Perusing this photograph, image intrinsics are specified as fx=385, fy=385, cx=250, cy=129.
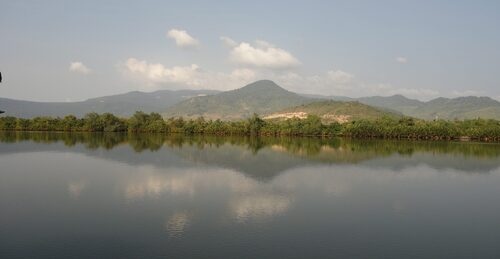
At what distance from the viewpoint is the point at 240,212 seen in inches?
814

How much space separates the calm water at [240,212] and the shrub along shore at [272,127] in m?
65.6

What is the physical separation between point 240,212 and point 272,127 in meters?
92.9

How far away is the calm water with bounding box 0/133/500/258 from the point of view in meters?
15.4

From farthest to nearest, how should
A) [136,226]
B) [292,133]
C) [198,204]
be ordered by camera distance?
1. [292,133]
2. [198,204]
3. [136,226]

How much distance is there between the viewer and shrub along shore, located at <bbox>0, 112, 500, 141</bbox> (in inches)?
3994

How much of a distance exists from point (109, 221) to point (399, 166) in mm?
33970

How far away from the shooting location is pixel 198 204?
74.0ft

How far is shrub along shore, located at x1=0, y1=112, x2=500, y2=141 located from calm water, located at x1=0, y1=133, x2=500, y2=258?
6560 centimetres

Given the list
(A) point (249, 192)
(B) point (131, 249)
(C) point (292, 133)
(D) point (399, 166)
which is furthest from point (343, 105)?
(B) point (131, 249)

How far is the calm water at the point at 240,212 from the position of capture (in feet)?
50.6

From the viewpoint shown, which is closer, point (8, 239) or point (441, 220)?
point (8, 239)

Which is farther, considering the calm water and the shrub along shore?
the shrub along shore

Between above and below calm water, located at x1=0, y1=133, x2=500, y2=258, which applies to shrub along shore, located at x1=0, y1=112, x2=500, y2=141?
above

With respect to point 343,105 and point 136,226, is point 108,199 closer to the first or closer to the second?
point 136,226
